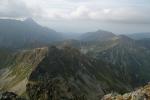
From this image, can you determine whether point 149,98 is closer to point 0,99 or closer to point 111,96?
point 111,96

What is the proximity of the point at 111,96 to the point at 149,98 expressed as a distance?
54.0 ft

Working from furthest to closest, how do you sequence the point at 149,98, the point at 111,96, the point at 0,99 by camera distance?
1. the point at 0,99
2. the point at 111,96
3. the point at 149,98

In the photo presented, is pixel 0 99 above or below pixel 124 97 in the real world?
below

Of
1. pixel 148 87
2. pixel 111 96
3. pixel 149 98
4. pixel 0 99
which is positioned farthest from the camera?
pixel 0 99

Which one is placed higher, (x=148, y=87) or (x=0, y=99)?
(x=148, y=87)

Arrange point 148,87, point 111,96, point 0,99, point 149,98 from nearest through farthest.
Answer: point 149,98
point 148,87
point 111,96
point 0,99

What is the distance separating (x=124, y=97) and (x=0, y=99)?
13539 centimetres

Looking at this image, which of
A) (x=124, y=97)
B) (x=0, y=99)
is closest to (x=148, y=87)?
(x=124, y=97)

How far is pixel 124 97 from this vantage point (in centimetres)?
8000

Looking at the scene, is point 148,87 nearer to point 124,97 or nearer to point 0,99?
point 124,97

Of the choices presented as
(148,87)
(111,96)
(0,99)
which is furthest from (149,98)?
(0,99)

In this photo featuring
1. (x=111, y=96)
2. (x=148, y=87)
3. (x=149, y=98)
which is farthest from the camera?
(x=111, y=96)

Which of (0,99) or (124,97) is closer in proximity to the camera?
(124,97)

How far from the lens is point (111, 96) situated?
8575cm
